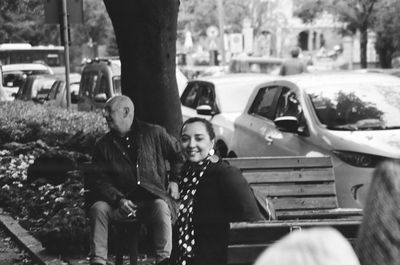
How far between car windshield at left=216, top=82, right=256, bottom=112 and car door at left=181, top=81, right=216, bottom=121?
140mm

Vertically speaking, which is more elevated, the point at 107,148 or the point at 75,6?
the point at 75,6

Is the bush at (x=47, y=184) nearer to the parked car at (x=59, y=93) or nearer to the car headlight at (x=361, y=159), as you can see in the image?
the car headlight at (x=361, y=159)

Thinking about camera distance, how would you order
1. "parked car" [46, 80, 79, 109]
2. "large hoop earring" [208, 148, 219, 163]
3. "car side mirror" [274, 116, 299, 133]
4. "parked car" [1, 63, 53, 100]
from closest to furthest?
1. "large hoop earring" [208, 148, 219, 163]
2. "car side mirror" [274, 116, 299, 133]
3. "parked car" [46, 80, 79, 109]
4. "parked car" [1, 63, 53, 100]

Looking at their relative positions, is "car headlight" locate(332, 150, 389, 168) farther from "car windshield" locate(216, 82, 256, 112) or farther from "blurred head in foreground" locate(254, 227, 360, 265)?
"blurred head in foreground" locate(254, 227, 360, 265)

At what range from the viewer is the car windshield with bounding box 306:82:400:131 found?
27.1 feet

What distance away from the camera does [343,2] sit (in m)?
39.3

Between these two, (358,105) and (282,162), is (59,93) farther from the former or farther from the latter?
(282,162)

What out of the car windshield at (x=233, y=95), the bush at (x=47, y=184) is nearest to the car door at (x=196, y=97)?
the car windshield at (x=233, y=95)

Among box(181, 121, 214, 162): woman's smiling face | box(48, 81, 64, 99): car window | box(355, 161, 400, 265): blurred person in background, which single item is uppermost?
box(355, 161, 400, 265): blurred person in background

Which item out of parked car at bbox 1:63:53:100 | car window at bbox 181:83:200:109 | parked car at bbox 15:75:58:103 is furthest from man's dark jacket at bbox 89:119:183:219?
parked car at bbox 1:63:53:100

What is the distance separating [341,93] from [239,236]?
5.22 m

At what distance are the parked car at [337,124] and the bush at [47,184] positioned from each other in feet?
6.91

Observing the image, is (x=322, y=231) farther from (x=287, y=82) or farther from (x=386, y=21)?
(x=386, y=21)

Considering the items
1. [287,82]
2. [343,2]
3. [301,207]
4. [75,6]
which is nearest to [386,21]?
[343,2]
